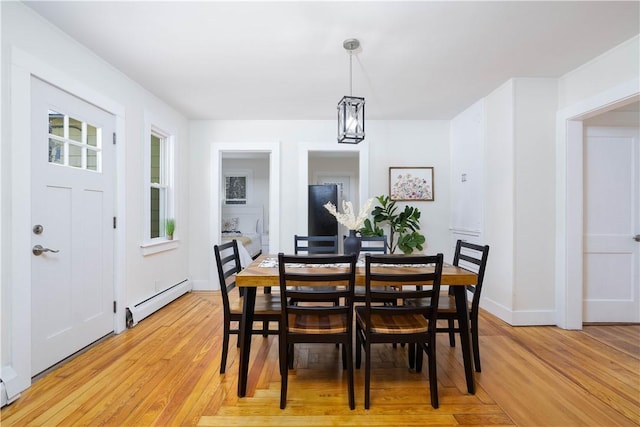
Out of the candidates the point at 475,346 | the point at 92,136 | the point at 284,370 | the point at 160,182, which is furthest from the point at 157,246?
the point at 475,346

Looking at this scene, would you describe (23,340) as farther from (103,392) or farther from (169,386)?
(169,386)

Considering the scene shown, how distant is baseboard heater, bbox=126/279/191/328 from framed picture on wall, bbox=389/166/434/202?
314 centimetres

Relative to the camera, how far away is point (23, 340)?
1.94 meters

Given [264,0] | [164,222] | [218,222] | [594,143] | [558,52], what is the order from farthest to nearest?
[218,222], [164,222], [594,143], [558,52], [264,0]

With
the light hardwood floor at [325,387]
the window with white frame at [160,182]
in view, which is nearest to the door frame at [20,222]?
the light hardwood floor at [325,387]

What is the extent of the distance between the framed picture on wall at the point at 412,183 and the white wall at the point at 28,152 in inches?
124

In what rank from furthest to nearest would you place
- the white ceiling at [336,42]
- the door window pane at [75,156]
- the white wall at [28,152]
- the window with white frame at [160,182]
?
the window with white frame at [160,182]
the door window pane at [75,156]
the white ceiling at [336,42]
the white wall at [28,152]

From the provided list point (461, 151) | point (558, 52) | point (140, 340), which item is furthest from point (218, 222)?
point (558, 52)

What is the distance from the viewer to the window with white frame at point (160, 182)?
3.78m

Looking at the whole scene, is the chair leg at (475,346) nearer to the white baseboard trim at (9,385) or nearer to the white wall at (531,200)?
the white wall at (531,200)

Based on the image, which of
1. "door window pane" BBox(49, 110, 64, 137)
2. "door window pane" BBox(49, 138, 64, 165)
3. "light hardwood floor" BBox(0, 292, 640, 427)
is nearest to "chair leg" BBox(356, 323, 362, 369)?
"light hardwood floor" BBox(0, 292, 640, 427)

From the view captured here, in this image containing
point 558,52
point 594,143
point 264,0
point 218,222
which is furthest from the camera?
point 218,222

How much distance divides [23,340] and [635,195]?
5286 mm

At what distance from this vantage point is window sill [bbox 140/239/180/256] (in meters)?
3.28
